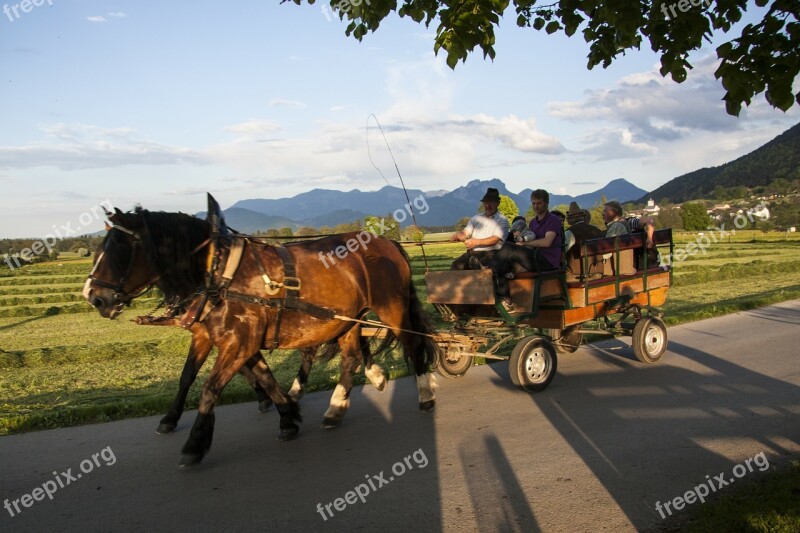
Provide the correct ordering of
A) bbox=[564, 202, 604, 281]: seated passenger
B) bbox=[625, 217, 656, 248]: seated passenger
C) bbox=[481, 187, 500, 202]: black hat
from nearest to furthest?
1. bbox=[481, 187, 500, 202]: black hat
2. bbox=[564, 202, 604, 281]: seated passenger
3. bbox=[625, 217, 656, 248]: seated passenger

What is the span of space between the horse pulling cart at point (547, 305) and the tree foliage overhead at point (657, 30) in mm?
3124

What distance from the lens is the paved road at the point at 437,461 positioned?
4176 mm

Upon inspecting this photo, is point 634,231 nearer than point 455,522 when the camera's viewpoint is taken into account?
No

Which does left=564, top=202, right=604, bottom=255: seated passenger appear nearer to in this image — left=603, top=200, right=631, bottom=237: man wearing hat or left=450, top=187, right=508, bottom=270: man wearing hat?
left=603, top=200, right=631, bottom=237: man wearing hat

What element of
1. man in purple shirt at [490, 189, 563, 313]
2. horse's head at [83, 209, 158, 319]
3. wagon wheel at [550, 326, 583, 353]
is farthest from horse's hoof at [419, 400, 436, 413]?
horse's head at [83, 209, 158, 319]

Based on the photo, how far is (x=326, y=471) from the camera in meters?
5.01

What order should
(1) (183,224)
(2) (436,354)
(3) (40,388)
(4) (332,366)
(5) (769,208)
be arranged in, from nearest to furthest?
(1) (183,224), (2) (436,354), (3) (40,388), (4) (332,366), (5) (769,208)

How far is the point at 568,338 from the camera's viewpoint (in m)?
9.51

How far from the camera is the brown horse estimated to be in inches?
203

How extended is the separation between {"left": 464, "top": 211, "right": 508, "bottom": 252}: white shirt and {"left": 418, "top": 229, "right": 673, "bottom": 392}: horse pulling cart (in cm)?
45

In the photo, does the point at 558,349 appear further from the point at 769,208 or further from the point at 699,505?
the point at 769,208

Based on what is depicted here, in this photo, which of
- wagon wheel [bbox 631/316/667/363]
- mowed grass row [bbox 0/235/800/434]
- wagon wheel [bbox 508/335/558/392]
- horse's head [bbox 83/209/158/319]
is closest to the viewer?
horse's head [bbox 83/209/158/319]

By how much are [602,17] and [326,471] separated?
12.9 feet

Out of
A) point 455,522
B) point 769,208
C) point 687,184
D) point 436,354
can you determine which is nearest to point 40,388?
point 436,354
